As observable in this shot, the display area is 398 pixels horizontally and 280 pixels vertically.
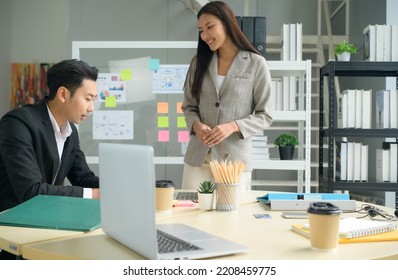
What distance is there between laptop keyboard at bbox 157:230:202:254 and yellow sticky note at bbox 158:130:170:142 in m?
2.52

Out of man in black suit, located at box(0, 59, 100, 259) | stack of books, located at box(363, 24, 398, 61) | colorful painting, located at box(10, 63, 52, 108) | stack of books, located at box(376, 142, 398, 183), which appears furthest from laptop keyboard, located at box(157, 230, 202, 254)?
colorful painting, located at box(10, 63, 52, 108)

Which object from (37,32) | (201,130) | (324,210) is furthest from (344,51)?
(37,32)

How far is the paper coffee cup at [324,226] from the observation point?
0.97m

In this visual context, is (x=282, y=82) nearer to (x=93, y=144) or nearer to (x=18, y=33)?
(x=93, y=144)

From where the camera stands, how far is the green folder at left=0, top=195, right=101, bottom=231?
1198mm

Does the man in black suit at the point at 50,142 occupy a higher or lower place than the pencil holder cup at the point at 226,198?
higher

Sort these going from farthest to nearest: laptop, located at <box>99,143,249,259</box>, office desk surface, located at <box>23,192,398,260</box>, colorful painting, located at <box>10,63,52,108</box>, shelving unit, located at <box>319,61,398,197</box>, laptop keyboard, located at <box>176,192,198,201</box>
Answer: colorful painting, located at <box>10,63,52,108</box>
shelving unit, located at <box>319,61,398,197</box>
laptop keyboard, located at <box>176,192,198,201</box>
office desk surface, located at <box>23,192,398,260</box>
laptop, located at <box>99,143,249,259</box>

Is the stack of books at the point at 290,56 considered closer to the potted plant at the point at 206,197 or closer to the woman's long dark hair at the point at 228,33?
the woman's long dark hair at the point at 228,33

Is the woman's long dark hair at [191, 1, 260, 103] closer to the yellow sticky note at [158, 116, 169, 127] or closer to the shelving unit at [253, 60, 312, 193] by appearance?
the shelving unit at [253, 60, 312, 193]

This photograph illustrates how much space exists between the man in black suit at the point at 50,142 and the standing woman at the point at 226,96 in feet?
1.57

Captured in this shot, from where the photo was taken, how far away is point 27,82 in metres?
6.47

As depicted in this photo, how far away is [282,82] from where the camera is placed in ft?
11.5

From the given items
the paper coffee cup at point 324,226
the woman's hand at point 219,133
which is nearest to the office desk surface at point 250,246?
the paper coffee cup at point 324,226
